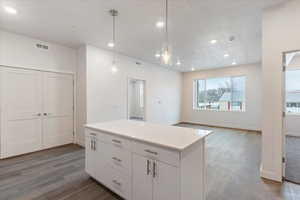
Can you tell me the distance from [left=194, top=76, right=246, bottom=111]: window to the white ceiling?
2674mm

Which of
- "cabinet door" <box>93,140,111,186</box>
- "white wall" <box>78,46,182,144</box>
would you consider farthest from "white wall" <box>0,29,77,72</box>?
"cabinet door" <box>93,140,111,186</box>

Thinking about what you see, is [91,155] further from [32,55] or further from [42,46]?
[42,46]

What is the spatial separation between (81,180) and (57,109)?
2480 millimetres

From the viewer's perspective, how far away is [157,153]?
62.1 inches

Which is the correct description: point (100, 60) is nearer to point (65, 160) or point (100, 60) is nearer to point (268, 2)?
point (65, 160)

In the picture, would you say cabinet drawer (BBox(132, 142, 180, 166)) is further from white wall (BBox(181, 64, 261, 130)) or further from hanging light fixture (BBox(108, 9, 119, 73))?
white wall (BBox(181, 64, 261, 130))

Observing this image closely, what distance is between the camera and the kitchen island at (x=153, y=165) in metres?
1.47

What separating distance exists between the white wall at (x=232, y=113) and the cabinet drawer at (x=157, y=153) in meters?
6.22

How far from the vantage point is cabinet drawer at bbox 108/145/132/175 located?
1.88 meters

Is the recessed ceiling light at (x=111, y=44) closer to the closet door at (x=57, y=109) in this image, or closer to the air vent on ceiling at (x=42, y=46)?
the closet door at (x=57, y=109)

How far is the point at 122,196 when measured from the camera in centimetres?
195

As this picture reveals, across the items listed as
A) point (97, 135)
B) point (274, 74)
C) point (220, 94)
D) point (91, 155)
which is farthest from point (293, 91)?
point (91, 155)

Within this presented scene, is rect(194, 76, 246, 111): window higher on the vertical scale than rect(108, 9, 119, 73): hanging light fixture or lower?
lower

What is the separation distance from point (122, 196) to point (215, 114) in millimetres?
6300
